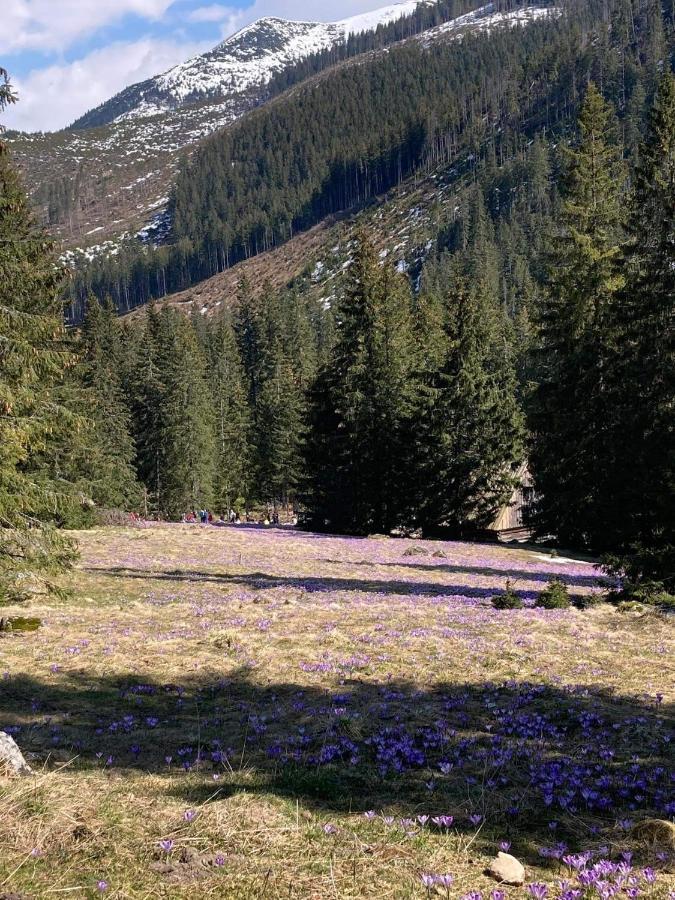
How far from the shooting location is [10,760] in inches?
189

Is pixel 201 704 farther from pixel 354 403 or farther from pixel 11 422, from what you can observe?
pixel 354 403

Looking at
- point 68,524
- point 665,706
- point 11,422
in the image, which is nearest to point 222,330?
point 68,524

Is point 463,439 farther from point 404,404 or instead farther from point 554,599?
point 554,599

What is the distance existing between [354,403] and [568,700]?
3157 centimetres

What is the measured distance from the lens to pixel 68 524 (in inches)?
1217

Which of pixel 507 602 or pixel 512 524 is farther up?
pixel 507 602

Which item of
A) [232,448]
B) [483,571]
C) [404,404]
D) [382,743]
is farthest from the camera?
[232,448]

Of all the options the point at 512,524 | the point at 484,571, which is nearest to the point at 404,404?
the point at 512,524

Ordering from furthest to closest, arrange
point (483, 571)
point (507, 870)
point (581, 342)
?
point (581, 342) → point (483, 571) → point (507, 870)

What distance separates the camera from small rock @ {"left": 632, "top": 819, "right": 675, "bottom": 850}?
152 inches

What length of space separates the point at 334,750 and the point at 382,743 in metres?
0.50

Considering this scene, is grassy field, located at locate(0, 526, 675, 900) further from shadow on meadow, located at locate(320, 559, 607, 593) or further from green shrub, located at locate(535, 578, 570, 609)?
shadow on meadow, located at locate(320, 559, 607, 593)

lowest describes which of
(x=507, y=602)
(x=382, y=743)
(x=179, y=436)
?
(x=507, y=602)

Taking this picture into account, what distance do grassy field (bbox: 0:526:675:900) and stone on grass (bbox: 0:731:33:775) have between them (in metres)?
0.17
